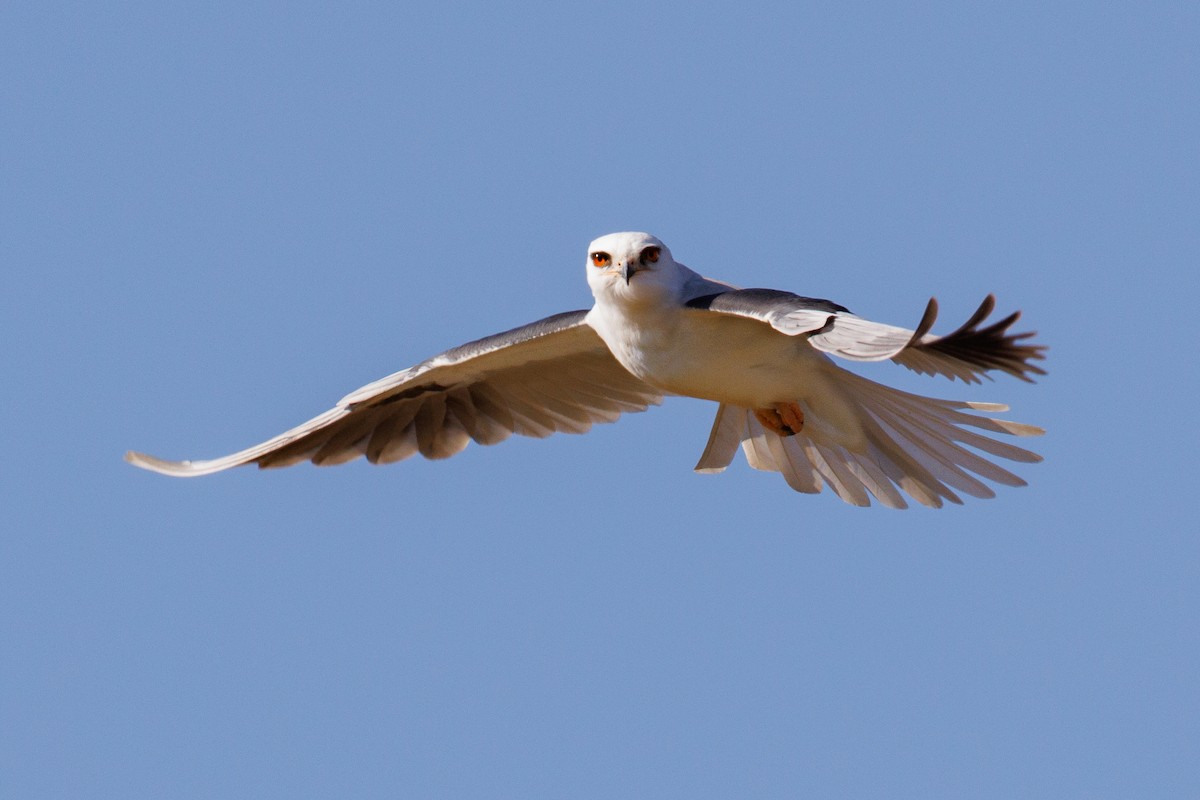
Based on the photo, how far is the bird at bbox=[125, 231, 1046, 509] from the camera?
8383 mm

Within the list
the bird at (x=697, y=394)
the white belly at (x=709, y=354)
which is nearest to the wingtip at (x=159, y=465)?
the bird at (x=697, y=394)

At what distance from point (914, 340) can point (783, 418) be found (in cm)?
260

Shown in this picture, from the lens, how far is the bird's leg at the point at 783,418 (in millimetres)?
9102

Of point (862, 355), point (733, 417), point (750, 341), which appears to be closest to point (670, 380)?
point (750, 341)

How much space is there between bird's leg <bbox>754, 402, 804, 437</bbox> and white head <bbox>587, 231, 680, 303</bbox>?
0.95 meters

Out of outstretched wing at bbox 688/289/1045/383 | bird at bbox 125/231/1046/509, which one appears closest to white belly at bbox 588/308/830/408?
bird at bbox 125/231/1046/509

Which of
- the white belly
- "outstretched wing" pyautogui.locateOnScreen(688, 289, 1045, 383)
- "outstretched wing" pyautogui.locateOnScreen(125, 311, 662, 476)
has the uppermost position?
"outstretched wing" pyautogui.locateOnScreen(125, 311, 662, 476)

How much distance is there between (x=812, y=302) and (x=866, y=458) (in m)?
1.88

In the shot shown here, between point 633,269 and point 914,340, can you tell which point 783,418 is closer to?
point 633,269

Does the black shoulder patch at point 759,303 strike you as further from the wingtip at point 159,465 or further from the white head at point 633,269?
the wingtip at point 159,465

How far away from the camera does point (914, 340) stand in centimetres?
659

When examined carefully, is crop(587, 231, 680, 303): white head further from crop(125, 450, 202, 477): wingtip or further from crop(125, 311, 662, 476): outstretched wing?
crop(125, 450, 202, 477): wingtip

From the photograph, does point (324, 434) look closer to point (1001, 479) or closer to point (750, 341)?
point (750, 341)

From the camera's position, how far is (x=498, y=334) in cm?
952
